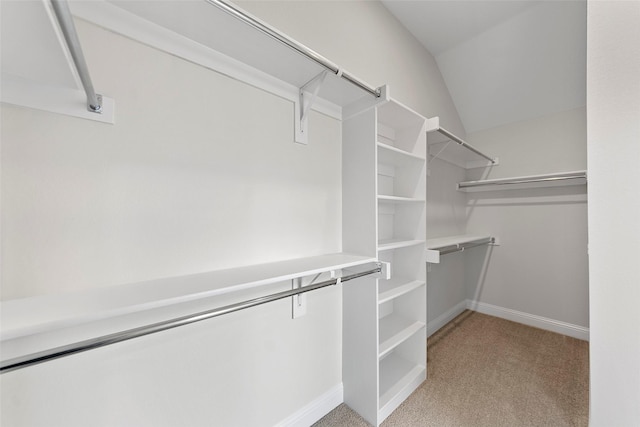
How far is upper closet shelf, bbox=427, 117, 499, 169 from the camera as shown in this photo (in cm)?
177

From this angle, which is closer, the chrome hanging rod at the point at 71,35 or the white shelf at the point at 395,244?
the chrome hanging rod at the point at 71,35

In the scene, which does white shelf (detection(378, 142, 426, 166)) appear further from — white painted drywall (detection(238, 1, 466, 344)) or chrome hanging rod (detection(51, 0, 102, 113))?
chrome hanging rod (detection(51, 0, 102, 113))

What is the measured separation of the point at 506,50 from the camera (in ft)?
7.14

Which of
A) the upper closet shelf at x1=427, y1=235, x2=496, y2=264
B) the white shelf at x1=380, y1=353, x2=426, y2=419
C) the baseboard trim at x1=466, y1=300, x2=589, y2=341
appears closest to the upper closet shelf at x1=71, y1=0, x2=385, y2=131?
the upper closet shelf at x1=427, y1=235, x2=496, y2=264

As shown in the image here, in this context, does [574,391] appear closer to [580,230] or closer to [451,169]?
[580,230]

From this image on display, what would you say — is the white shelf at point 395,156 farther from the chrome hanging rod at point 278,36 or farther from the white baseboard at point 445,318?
the white baseboard at point 445,318

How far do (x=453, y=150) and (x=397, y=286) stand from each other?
5.05 feet

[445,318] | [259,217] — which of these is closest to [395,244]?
[259,217]

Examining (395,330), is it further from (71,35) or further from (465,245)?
(71,35)

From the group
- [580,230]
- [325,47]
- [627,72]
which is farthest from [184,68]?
[580,230]

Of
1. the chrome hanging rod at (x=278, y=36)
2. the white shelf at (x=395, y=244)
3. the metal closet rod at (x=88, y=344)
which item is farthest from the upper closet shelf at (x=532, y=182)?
the metal closet rod at (x=88, y=344)

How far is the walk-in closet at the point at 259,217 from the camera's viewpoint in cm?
69

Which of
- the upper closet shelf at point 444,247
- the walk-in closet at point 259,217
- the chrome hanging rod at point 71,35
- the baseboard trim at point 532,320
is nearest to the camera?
the chrome hanging rod at point 71,35

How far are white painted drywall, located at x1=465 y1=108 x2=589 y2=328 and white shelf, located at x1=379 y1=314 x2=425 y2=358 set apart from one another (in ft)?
5.38
